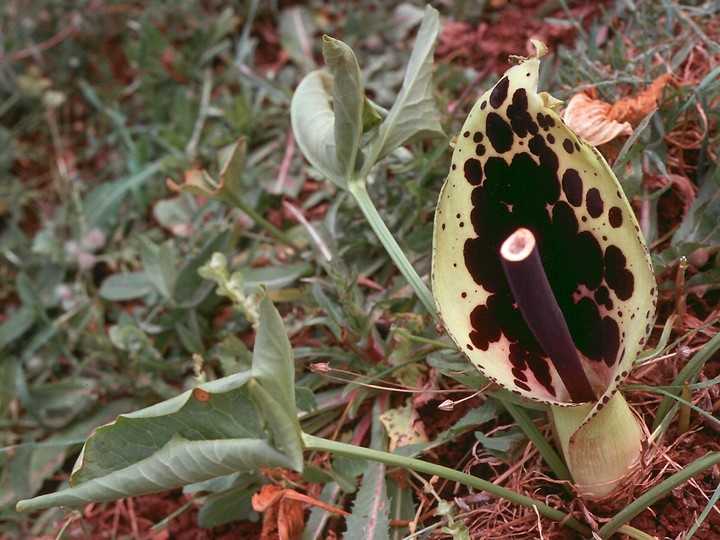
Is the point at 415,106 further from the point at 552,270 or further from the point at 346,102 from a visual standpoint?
the point at 552,270

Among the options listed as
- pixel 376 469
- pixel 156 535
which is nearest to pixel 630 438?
pixel 376 469

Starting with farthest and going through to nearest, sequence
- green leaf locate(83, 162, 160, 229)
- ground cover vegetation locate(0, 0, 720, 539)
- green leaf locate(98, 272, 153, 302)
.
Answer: green leaf locate(83, 162, 160, 229), green leaf locate(98, 272, 153, 302), ground cover vegetation locate(0, 0, 720, 539)

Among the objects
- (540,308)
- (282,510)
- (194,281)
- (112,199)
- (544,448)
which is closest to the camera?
(540,308)

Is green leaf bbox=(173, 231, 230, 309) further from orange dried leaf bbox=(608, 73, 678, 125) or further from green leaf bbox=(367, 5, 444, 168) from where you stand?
orange dried leaf bbox=(608, 73, 678, 125)

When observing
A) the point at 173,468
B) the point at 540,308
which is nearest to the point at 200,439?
the point at 173,468

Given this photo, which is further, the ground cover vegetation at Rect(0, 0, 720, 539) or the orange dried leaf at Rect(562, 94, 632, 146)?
the orange dried leaf at Rect(562, 94, 632, 146)

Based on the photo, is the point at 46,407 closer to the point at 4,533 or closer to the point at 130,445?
the point at 4,533

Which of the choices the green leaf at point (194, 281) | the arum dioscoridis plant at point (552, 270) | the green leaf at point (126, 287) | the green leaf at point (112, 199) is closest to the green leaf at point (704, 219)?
the arum dioscoridis plant at point (552, 270)

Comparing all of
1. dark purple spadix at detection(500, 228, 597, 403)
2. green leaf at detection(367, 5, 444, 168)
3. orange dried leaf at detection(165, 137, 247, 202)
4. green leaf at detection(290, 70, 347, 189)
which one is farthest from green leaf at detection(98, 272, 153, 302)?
dark purple spadix at detection(500, 228, 597, 403)
